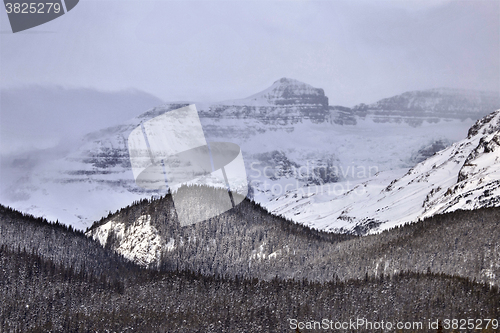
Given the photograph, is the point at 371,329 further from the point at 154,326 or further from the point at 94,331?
the point at 94,331

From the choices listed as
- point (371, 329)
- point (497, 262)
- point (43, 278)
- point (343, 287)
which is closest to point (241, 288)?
point (343, 287)

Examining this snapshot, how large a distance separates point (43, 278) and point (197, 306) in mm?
49616

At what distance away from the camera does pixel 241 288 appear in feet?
648

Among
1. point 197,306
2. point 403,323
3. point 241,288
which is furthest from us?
point 241,288

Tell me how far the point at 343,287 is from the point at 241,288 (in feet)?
104

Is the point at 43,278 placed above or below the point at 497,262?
above

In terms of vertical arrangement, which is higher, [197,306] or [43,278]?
[43,278]

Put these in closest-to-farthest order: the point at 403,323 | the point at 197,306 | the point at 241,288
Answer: the point at 403,323 < the point at 197,306 < the point at 241,288

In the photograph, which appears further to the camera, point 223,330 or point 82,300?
point 82,300

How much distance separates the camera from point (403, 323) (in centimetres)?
16375

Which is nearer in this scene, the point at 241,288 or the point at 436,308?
the point at 436,308

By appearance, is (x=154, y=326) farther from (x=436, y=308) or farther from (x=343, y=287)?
(x=436, y=308)

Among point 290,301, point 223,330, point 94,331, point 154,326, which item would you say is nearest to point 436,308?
point 290,301

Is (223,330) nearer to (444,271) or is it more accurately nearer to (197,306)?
(197,306)
